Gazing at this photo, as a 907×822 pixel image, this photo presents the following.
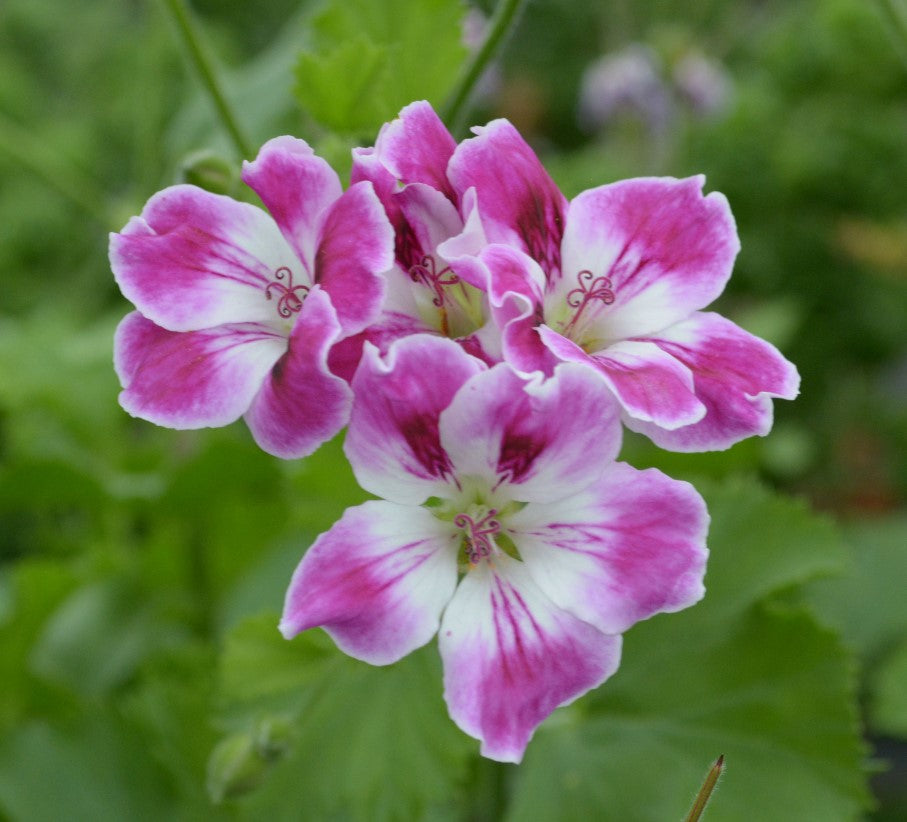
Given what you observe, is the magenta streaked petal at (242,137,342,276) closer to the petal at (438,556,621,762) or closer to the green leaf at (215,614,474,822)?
the petal at (438,556,621,762)

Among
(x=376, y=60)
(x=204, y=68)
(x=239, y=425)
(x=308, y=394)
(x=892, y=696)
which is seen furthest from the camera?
(x=239, y=425)

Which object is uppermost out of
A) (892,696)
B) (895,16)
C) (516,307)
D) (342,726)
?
(516,307)

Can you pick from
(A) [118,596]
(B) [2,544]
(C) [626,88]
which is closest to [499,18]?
(A) [118,596]

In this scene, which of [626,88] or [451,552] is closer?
[451,552]

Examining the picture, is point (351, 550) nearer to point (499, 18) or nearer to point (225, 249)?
point (225, 249)

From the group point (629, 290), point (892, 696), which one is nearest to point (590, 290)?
point (629, 290)

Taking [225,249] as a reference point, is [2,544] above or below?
below

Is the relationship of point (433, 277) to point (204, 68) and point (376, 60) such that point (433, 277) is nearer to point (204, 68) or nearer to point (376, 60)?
point (376, 60)

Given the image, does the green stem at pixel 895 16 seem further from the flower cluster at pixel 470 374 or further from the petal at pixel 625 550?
the petal at pixel 625 550
